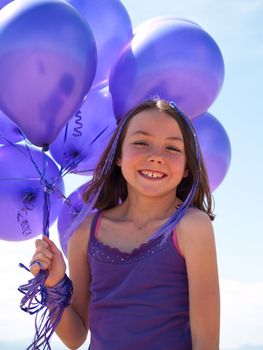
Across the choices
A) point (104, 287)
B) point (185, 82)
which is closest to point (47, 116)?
point (185, 82)

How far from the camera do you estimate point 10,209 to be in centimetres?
393

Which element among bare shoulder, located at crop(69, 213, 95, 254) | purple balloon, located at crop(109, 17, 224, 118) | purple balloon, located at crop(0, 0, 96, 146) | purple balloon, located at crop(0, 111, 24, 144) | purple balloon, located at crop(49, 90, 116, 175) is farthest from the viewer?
purple balloon, located at crop(0, 111, 24, 144)

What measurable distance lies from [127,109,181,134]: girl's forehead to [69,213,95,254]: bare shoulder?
0.44 meters

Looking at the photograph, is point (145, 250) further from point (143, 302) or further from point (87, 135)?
point (87, 135)

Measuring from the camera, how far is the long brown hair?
2.62 m

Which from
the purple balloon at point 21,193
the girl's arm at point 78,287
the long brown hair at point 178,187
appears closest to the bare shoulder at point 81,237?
the girl's arm at point 78,287

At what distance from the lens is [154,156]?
249 centimetres

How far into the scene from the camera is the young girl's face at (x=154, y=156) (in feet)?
8.23

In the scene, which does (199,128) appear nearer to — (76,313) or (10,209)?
(10,209)

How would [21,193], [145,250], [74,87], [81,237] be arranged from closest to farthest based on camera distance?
[145,250] → [81,237] → [74,87] → [21,193]

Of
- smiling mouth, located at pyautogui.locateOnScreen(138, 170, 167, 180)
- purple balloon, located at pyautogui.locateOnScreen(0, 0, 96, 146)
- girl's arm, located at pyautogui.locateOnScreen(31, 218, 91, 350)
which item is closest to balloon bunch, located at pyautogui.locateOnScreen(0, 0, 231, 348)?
purple balloon, located at pyautogui.locateOnScreen(0, 0, 96, 146)

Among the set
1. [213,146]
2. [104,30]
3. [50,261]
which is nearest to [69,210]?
[213,146]

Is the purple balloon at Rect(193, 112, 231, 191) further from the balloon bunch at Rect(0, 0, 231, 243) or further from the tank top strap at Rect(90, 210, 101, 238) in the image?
the tank top strap at Rect(90, 210, 101, 238)

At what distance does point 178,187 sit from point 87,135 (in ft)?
4.31
